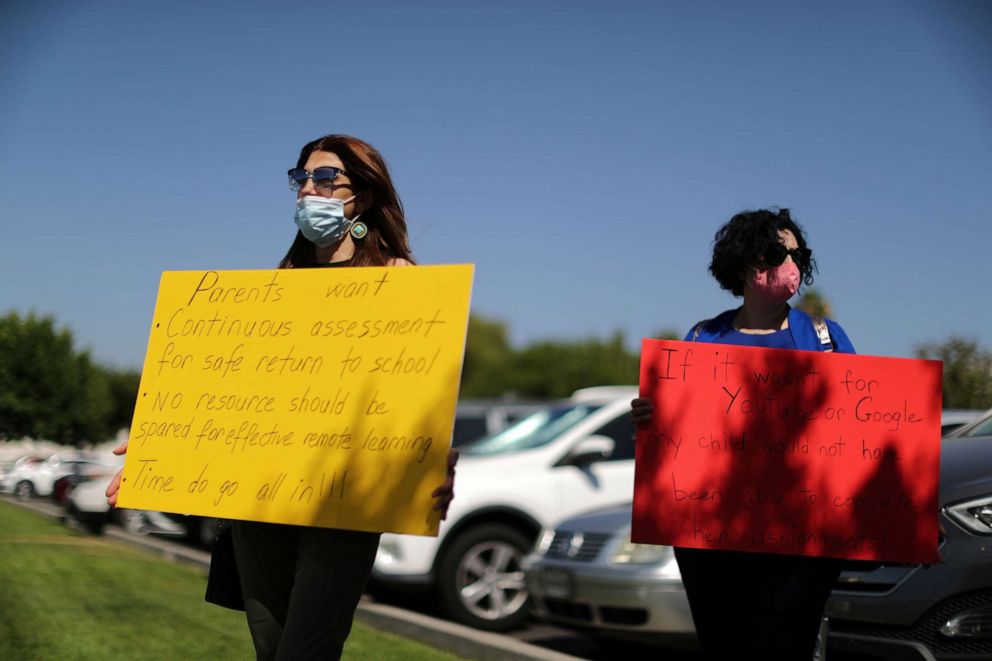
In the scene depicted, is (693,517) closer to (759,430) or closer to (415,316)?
(759,430)

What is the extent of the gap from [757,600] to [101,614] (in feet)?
16.0

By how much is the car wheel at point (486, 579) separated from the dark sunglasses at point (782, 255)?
5.11 metres

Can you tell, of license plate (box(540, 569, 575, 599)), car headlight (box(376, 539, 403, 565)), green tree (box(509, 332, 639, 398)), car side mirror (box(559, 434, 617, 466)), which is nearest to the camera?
license plate (box(540, 569, 575, 599))

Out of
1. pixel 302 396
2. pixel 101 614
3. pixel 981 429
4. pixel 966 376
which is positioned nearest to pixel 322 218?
pixel 302 396

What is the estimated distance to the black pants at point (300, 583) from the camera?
2.79 m

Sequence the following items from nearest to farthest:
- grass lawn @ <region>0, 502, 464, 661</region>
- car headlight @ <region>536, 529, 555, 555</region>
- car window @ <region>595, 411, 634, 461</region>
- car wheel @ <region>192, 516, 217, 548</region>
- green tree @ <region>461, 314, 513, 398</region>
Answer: grass lawn @ <region>0, 502, 464, 661</region> → car headlight @ <region>536, 529, 555, 555</region> → car window @ <region>595, 411, 634, 461</region> → car wheel @ <region>192, 516, 217, 548</region> → green tree @ <region>461, 314, 513, 398</region>

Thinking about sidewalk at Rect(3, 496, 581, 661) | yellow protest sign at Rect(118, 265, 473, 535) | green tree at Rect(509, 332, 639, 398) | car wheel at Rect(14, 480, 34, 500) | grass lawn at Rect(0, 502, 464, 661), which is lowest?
grass lawn at Rect(0, 502, 464, 661)

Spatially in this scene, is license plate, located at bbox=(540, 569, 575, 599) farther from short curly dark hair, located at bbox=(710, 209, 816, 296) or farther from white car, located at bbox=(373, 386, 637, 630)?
short curly dark hair, located at bbox=(710, 209, 816, 296)

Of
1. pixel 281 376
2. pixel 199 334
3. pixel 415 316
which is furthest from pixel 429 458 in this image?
pixel 199 334

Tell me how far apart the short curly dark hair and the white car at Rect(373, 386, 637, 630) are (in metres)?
4.63

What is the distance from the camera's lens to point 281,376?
3193 millimetres

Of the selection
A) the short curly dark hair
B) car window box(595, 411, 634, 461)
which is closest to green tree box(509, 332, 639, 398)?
car window box(595, 411, 634, 461)

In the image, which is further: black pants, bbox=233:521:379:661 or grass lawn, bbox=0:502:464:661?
grass lawn, bbox=0:502:464:661

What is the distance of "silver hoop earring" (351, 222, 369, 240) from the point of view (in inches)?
129
